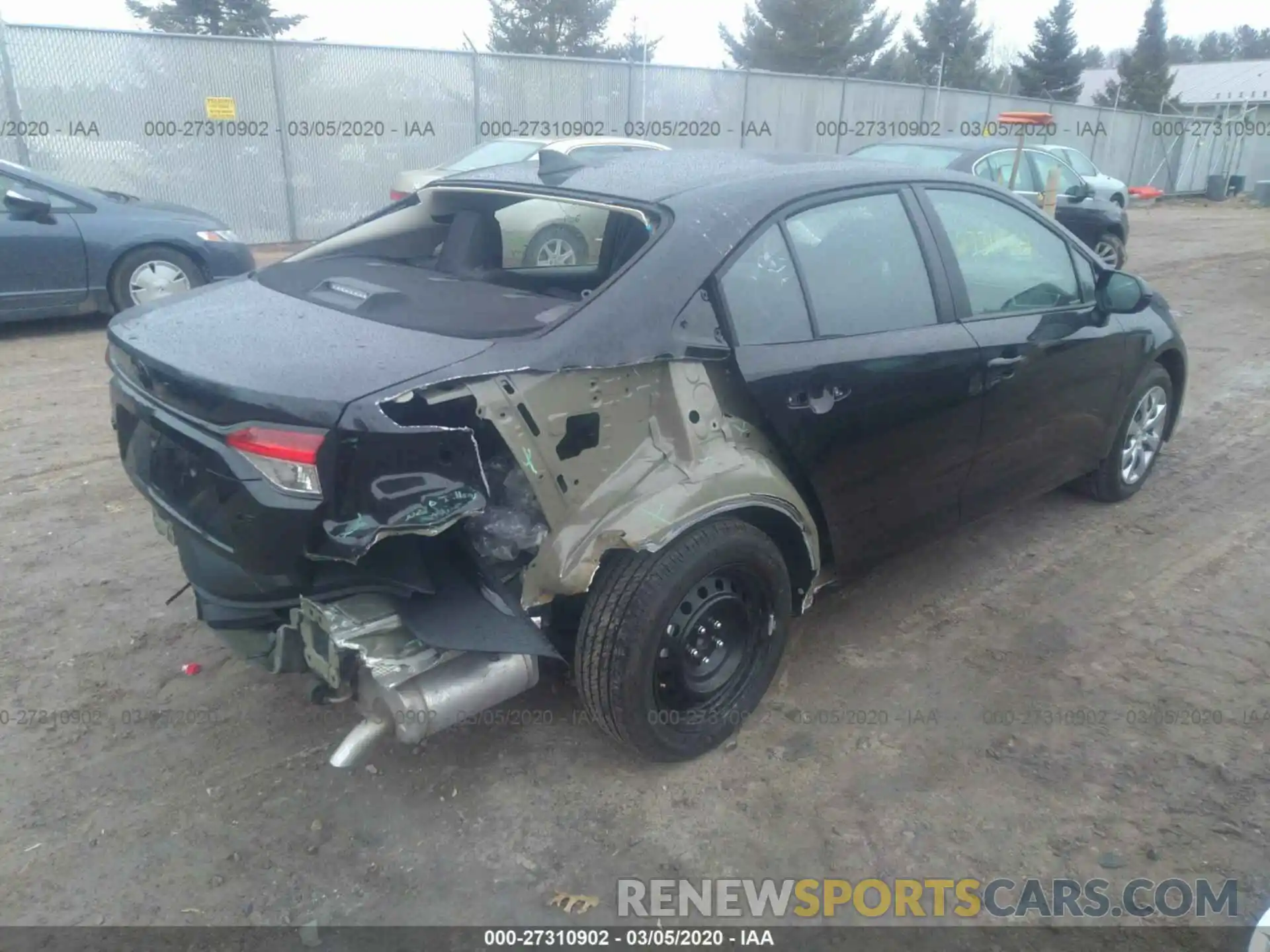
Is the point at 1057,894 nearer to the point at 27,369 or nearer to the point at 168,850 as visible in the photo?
the point at 168,850

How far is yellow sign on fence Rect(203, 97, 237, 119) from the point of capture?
1288cm

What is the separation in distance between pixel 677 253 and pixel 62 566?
298cm

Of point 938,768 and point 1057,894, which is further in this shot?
point 938,768

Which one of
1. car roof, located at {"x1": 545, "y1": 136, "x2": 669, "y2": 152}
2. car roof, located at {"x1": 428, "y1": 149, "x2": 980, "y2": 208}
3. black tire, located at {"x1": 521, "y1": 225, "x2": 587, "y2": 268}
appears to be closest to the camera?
car roof, located at {"x1": 428, "y1": 149, "x2": 980, "y2": 208}

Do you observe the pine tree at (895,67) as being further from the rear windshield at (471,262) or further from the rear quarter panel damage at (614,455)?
the rear quarter panel damage at (614,455)

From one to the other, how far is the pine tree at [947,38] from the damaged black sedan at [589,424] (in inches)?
1704

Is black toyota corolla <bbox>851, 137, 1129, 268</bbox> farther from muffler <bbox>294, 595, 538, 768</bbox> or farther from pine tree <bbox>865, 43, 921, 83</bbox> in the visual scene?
pine tree <bbox>865, 43, 921, 83</bbox>

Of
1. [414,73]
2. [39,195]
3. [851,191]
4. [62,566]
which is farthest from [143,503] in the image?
[414,73]

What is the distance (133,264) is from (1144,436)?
735 cm

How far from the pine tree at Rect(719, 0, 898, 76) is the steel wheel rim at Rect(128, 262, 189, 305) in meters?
31.8

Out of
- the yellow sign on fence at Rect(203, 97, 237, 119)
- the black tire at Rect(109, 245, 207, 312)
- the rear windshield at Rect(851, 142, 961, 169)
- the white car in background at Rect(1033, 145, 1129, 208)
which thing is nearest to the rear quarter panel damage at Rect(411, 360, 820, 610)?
the black tire at Rect(109, 245, 207, 312)

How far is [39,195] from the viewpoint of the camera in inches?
293

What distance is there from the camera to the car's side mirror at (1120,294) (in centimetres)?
421

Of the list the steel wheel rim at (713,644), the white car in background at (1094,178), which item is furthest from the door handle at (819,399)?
the white car in background at (1094,178)
